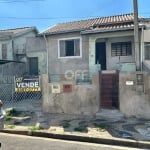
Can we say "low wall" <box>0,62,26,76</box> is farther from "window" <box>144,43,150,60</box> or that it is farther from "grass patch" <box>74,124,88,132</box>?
"grass patch" <box>74,124,88,132</box>

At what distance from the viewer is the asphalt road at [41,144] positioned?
6.13 metres

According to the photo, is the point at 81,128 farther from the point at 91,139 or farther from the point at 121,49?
the point at 121,49

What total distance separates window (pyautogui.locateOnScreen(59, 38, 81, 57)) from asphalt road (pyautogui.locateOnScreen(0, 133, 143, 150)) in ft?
35.0

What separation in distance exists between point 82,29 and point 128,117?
863 cm

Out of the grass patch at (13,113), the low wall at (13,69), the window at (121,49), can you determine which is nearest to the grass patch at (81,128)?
the grass patch at (13,113)

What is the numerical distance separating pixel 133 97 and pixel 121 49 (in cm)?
738

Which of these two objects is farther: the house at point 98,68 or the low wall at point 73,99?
the low wall at point 73,99

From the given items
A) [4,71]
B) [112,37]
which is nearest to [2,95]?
[4,71]

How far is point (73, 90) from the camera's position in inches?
406

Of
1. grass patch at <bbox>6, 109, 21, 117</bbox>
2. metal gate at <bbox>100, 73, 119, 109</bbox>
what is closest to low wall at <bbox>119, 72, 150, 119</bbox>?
metal gate at <bbox>100, 73, 119, 109</bbox>

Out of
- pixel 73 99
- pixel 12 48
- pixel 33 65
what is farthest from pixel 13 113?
pixel 12 48

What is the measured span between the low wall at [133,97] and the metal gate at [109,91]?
24.9 inches

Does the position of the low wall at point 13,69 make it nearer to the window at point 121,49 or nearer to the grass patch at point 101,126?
the window at point 121,49

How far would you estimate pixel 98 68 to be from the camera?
603 inches
